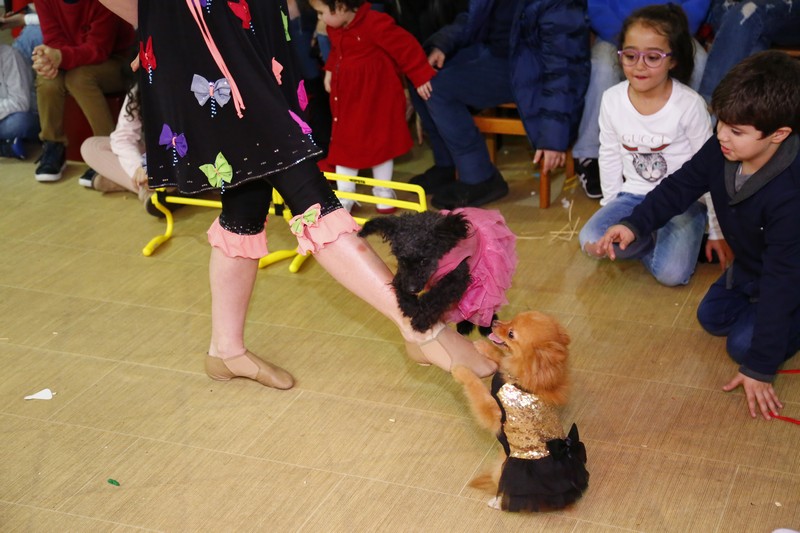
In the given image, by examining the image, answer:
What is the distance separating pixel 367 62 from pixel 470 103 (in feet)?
1.40

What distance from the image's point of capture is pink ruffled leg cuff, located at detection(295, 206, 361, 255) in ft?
6.84

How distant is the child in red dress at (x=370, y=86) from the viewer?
3492 mm

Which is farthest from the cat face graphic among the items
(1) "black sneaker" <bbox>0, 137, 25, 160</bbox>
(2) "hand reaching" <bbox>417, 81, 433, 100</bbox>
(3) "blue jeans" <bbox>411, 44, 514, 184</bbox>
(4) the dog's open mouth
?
(1) "black sneaker" <bbox>0, 137, 25, 160</bbox>

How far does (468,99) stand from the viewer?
3592mm

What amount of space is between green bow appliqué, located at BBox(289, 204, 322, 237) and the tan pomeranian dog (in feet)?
1.54

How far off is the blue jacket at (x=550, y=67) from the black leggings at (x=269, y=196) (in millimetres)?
1449

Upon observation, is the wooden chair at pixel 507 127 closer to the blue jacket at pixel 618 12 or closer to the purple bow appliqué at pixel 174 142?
the blue jacket at pixel 618 12

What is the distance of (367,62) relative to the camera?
3512 millimetres

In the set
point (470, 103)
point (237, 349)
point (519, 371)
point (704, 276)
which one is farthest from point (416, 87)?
point (519, 371)

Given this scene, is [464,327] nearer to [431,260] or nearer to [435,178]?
[431,260]

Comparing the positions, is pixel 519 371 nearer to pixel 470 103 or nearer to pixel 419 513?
pixel 419 513

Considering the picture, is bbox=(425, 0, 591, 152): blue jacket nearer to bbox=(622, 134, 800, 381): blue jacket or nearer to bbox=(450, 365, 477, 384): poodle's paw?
bbox=(622, 134, 800, 381): blue jacket

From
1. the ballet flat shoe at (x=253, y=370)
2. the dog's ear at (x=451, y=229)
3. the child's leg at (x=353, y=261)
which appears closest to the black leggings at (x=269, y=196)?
the child's leg at (x=353, y=261)

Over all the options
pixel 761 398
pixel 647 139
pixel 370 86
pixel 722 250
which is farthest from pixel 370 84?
pixel 761 398
